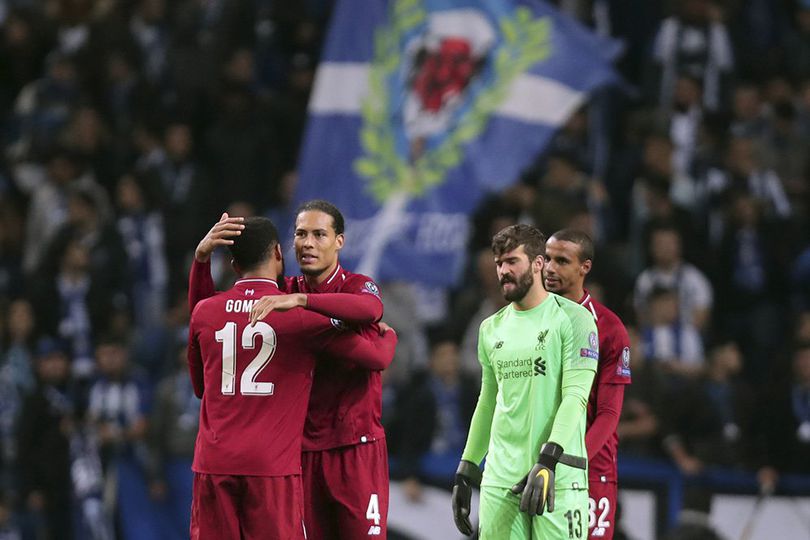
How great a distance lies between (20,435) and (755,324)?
6.85m

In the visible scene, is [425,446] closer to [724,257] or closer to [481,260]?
[481,260]

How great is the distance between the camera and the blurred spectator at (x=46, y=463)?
43.0 feet

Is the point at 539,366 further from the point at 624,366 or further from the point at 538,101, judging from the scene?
the point at 538,101

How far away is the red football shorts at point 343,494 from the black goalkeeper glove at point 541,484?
0.99 meters

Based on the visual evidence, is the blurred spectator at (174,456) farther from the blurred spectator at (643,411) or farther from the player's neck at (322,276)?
the player's neck at (322,276)

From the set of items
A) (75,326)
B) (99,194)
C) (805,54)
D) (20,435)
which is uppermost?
(805,54)

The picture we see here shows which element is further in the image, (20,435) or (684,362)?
(20,435)

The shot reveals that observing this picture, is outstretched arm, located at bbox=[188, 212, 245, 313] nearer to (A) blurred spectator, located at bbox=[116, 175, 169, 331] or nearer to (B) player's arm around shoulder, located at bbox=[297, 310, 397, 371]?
(B) player's arm around shoulder, located at bbox=[297, 310, 397, 371]

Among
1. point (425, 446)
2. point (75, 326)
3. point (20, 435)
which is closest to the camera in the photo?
point (425, 446)

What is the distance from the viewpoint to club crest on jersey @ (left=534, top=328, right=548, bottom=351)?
22.7 ft

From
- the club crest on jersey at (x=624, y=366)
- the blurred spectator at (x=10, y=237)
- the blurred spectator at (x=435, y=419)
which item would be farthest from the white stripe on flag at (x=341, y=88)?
the club crest on jersey at (x=624, y=366)

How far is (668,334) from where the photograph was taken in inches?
467

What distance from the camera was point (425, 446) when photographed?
11.3 metres

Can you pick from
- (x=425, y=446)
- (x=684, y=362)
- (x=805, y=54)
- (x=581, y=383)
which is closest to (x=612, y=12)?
(x=805, y=54)
